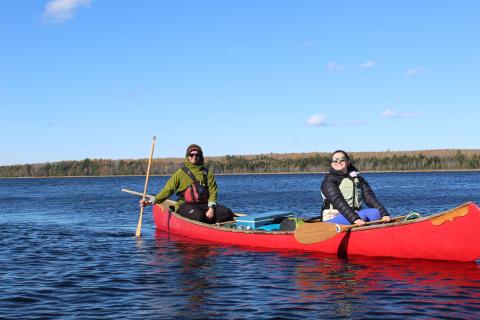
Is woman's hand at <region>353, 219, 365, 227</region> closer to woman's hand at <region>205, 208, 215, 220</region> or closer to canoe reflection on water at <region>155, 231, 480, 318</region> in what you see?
canoe reflection on water at <region>155, 231, 480, 318</region>

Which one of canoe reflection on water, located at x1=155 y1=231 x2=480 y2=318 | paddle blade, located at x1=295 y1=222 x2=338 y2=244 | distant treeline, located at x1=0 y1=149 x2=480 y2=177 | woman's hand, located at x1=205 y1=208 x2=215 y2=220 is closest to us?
canoe reflection on water, located at x1=155 y1=231 x2=480 y2=318

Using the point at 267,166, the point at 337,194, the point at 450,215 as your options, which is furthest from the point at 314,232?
the point at 267,166

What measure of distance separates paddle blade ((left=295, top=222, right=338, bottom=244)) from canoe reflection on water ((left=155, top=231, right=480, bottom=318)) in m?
0.33

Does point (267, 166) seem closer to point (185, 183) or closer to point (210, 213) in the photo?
point (210, 213)

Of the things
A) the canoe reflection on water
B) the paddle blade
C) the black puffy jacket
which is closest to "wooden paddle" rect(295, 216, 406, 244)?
the paddle blade

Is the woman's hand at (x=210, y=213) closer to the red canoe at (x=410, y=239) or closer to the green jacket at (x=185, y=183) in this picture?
the green jacket at (x=185, y=183)

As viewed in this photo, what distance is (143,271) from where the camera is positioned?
427 inches

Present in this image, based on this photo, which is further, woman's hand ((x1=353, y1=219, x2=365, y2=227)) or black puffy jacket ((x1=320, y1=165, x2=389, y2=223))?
black puffy jacket ((x1=320, y1=165, x2=389, y2=223))

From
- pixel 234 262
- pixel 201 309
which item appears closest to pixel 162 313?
pixel 201 309

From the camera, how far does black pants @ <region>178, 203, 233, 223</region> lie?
48.4 feet

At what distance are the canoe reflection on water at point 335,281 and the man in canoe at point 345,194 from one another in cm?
82

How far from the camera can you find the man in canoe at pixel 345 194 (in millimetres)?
11406

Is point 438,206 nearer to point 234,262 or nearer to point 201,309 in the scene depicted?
point 234,262

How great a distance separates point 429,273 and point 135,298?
493 cm
